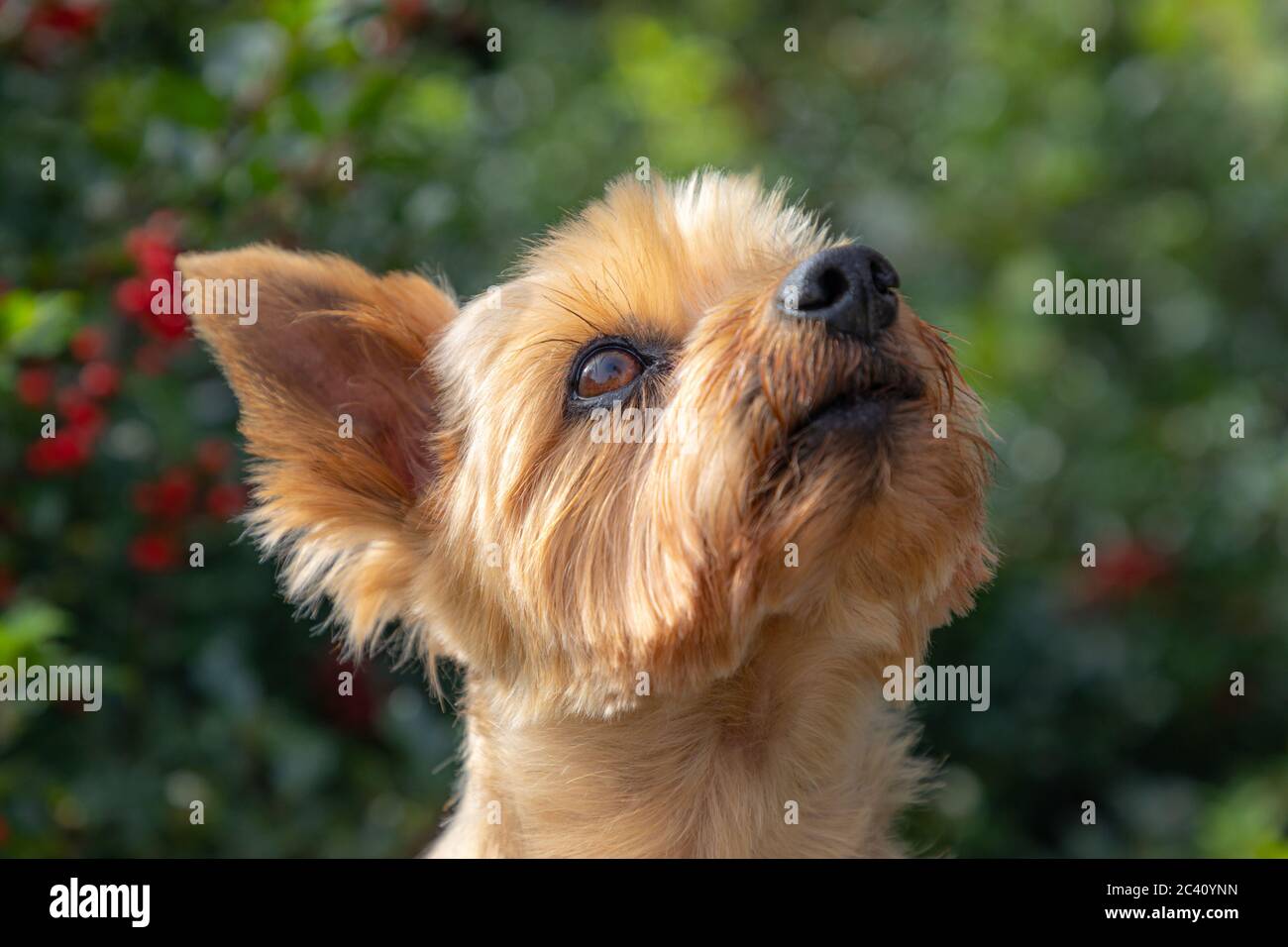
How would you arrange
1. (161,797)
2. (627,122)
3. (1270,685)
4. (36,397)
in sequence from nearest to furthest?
(36,397) → (161,797) → (1270,685) → (627,122)

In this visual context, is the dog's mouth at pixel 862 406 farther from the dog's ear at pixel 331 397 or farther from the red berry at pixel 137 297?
the red berry at pixel 137 297

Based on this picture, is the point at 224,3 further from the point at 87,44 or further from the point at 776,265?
the point at 776,265

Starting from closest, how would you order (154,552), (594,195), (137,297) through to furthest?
(137,297) → (154,552) → (594,195)

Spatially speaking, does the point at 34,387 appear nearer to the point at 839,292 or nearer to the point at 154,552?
the point at 154,552

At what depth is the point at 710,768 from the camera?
2.80m

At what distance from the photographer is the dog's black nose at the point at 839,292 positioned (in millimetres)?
2438

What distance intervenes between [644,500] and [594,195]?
2535mm

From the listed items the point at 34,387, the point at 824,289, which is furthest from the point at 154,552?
the point at 824,289

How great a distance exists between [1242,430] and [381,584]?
3.46 metres

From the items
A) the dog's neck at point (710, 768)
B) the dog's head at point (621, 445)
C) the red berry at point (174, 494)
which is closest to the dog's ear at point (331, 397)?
the dog's head at point (621, 445)

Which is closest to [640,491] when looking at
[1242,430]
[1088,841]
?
[1088,841]

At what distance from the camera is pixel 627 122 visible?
552 cm

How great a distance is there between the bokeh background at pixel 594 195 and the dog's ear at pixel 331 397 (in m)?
0.68

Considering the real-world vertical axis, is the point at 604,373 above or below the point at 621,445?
above
